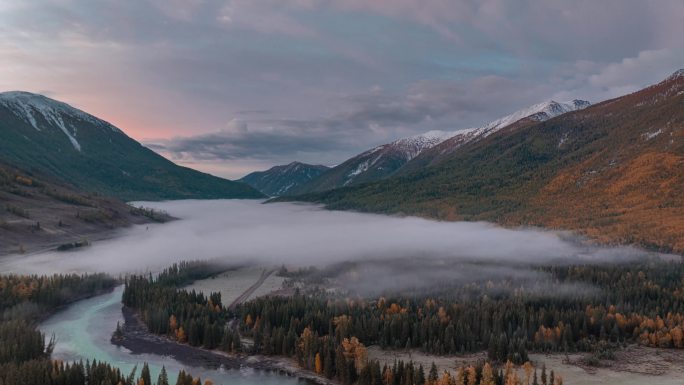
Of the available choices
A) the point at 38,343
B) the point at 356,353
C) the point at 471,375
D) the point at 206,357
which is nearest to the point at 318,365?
the point at 356,353

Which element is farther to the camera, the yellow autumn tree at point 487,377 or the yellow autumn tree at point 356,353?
the yellow autumn tree at point 356,353

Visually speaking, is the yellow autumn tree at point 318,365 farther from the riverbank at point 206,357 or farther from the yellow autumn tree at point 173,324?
the yellow autumn tree at point 173,324

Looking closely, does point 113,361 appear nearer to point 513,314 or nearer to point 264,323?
point 264,323

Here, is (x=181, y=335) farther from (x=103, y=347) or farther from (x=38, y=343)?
(x=38, y=343)

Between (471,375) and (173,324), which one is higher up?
(173,324)

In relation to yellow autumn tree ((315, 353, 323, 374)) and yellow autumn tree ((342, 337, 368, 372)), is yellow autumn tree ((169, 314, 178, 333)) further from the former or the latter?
yellow autumn tree ((342, 337, 368, 372))

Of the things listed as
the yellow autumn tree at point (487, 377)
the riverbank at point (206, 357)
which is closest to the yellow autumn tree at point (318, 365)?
the riverbank at point (206, 357)

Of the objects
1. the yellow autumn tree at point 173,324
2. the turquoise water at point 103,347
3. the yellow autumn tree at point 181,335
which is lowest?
the turquoise water at point 103,347
